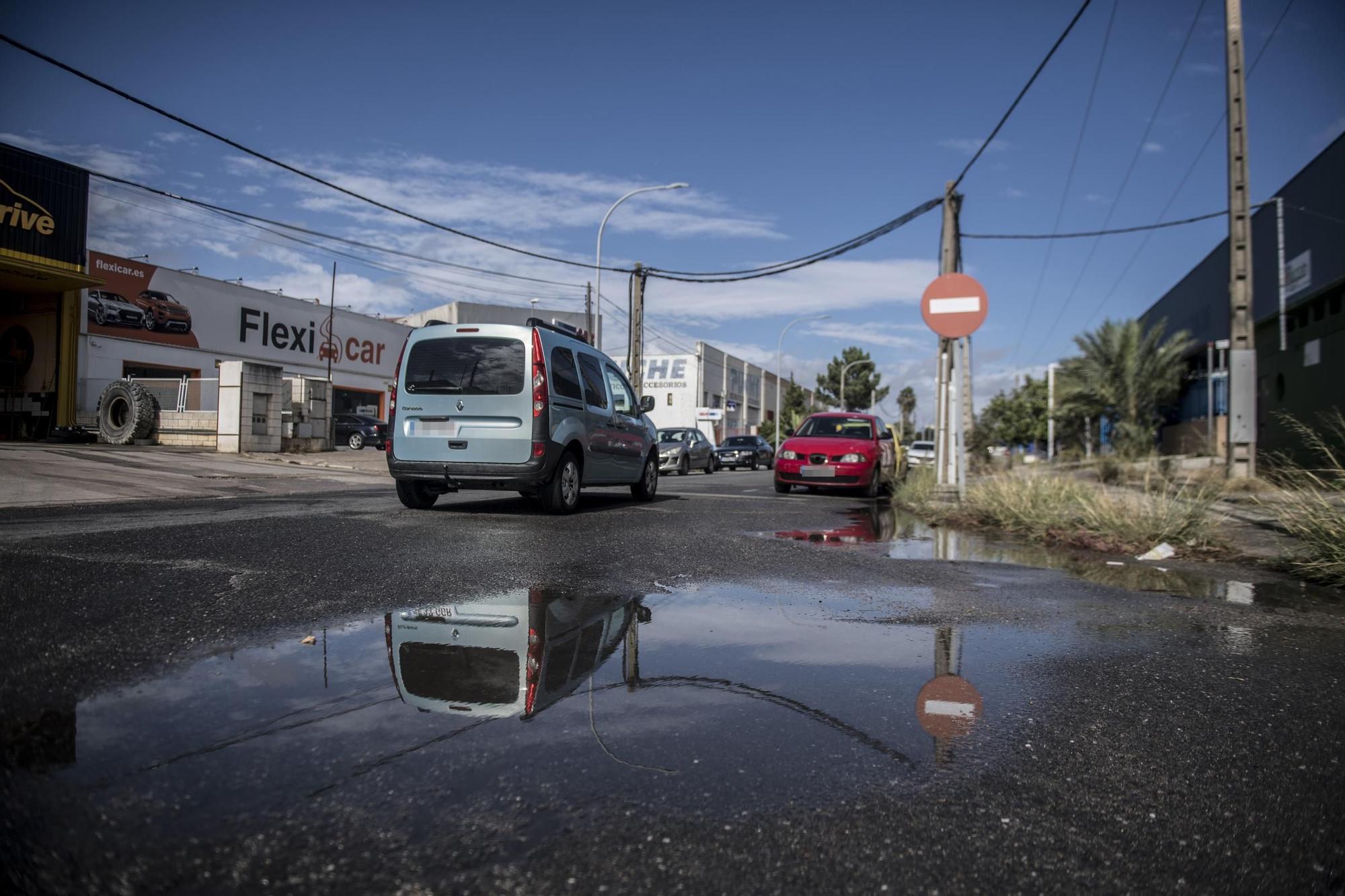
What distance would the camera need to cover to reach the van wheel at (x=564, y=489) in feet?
29.1

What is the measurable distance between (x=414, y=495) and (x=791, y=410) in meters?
64.8

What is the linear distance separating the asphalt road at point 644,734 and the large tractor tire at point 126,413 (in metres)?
20.7

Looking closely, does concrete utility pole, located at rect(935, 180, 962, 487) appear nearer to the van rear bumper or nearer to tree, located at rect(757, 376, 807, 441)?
the van rear bumper

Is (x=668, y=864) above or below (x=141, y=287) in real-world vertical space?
below

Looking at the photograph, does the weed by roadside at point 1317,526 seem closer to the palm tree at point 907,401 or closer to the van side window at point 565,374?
the van side window at point 565,374

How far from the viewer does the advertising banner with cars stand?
30.9 meters

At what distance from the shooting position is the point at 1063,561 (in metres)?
6.67

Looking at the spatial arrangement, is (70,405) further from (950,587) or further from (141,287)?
(950,587)

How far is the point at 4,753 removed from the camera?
2078 millimetres

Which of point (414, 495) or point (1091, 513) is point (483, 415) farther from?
point (1091, 513)

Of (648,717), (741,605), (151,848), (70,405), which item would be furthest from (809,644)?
(70,405)

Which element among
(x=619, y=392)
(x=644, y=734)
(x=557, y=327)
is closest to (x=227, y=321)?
(x=619, y=392)

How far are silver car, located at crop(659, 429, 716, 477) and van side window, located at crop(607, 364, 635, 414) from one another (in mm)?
11089

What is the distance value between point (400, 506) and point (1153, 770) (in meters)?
8.04
